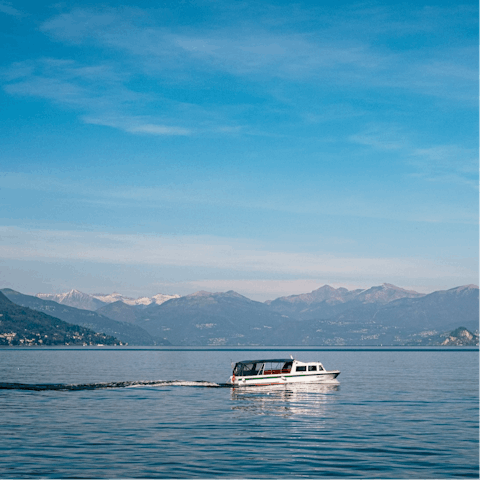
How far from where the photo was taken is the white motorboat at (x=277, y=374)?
112 metres

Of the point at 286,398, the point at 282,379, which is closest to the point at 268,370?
the point at 282,379

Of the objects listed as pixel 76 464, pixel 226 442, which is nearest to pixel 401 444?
pixel 226 442

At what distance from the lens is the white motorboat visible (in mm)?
111875

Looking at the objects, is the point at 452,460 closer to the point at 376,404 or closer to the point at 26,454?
the point at 26,454

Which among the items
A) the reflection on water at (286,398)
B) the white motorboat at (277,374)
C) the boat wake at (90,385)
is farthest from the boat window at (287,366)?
the boat wake at (90,385)

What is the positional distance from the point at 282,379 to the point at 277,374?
1305 mm

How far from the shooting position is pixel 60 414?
6931 cm

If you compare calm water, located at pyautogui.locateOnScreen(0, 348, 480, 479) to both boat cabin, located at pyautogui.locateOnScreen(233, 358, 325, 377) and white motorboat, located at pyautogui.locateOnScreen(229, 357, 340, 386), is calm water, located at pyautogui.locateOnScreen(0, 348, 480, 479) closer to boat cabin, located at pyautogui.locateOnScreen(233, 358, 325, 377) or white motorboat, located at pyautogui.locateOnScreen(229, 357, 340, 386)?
white motorboat, located at pyautogui.locateOnScreen(229, 357, 340, 386)

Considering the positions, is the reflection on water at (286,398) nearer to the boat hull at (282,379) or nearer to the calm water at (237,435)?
the calm water at (237,435)

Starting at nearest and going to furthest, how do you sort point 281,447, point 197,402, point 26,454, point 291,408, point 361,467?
point 361,467
point 26,454
point 281,447
point 291,408
point 197,402

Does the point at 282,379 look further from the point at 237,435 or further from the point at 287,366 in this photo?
the point at 237,435

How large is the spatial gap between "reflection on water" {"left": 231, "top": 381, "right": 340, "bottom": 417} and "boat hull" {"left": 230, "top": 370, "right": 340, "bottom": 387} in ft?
3.06

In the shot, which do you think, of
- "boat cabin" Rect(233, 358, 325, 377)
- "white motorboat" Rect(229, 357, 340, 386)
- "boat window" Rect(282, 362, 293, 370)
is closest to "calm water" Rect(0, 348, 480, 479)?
"white motorboat" Rect(229, 357, 340, 386)

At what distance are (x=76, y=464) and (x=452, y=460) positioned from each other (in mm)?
25049
